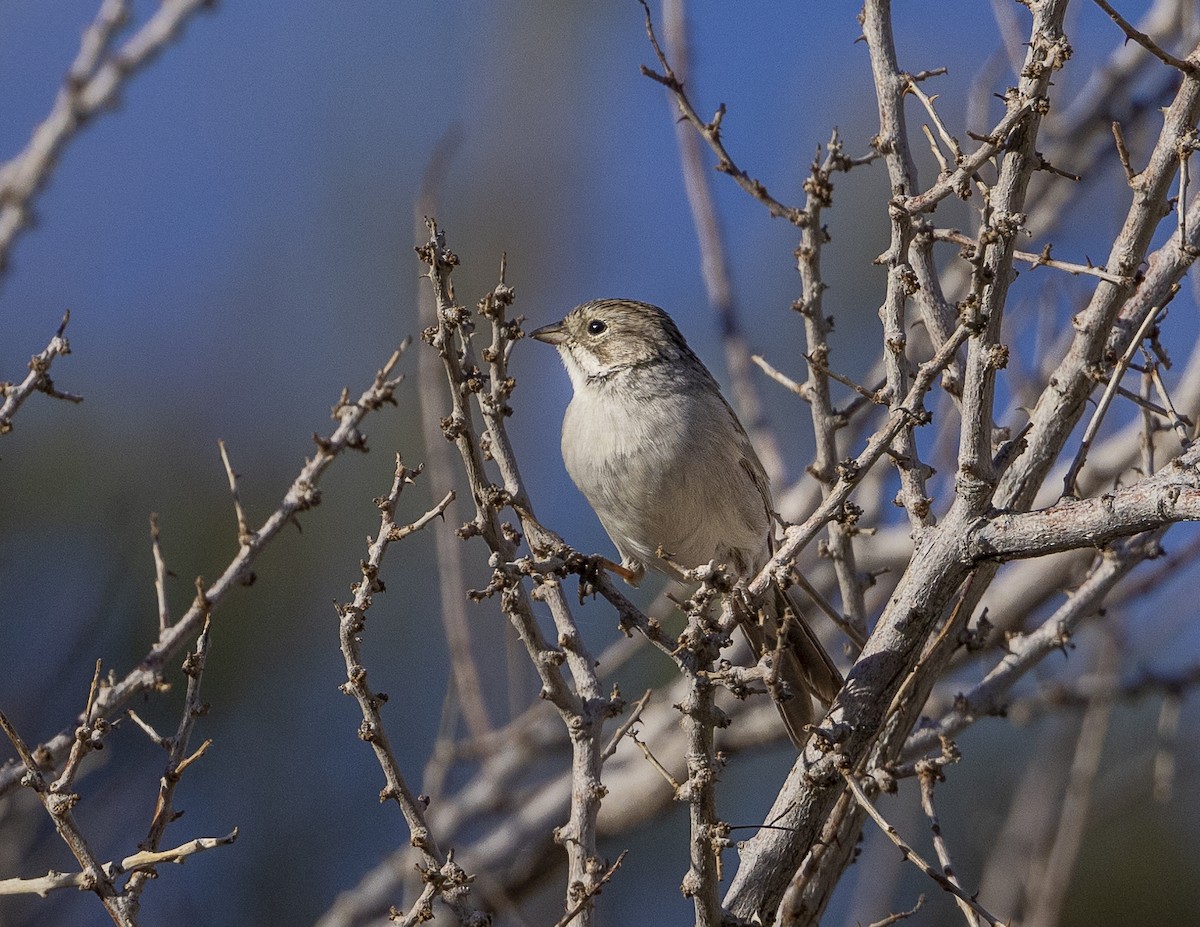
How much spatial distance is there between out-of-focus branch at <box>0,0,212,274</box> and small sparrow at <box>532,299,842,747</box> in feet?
6.15

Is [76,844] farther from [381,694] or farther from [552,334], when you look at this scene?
[552,334]

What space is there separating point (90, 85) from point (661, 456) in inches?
86.5

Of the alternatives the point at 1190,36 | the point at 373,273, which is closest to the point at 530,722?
the point at 1190,36

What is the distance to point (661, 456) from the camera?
484 centimetres

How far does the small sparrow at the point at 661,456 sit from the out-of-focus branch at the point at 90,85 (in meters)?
1.87

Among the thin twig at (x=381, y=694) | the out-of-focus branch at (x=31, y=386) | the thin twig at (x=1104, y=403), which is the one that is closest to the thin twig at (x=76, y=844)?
the thin twig at (x=381, y=694)

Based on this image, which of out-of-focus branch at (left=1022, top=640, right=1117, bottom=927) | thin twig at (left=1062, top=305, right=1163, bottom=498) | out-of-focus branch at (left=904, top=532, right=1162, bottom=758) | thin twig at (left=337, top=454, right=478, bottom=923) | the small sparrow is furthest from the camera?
the small sparrow

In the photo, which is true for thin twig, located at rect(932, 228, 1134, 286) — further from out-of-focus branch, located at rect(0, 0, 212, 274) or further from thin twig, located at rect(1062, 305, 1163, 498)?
out-of-focus branch, located at rect(0, 0, 212, 274)

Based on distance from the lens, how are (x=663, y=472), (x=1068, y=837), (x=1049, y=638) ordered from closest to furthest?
(x=1049, y=638) < (x=1068, y=837) < (x=663, y=472)

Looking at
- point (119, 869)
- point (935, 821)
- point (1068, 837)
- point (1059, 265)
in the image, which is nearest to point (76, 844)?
point (119, 869)

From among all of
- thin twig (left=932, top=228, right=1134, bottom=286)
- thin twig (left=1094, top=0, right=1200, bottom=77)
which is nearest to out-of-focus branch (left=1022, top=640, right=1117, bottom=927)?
thin twig (left=932, top=228, right=1134, bottom=286)

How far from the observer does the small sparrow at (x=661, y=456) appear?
190 inches

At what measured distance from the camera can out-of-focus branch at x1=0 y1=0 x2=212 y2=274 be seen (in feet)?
13.6

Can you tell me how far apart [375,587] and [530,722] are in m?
2.82
